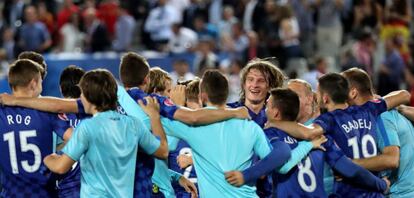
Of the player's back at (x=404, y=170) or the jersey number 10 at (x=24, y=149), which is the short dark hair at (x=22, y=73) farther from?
the player's back at (x=404, y=170)

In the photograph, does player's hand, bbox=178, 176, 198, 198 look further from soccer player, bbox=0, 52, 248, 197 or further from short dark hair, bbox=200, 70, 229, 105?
short dark hair, bbox=200, 70, 229, 105

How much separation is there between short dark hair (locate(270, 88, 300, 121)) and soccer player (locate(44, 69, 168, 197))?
1.04 m

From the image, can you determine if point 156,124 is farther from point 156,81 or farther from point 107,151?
point 156,81

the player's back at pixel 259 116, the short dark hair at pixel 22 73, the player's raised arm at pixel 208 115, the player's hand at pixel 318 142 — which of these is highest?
the short dark hair at pixel 22 73

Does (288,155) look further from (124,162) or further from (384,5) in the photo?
(384,5)

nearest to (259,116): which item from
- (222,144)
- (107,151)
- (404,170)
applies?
(222,144)

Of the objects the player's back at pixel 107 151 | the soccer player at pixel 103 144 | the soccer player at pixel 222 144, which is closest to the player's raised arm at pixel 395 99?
the soccer player at pixel 222 144

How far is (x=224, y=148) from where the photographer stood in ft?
27.6

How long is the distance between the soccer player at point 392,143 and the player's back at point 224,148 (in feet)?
3.62

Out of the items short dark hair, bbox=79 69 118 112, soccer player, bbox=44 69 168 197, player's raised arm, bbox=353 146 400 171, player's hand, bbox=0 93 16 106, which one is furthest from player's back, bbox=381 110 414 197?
player's hand, bbox=0 93 16 106

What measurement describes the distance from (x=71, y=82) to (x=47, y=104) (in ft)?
2.40

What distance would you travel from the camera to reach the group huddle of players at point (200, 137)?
8.34m

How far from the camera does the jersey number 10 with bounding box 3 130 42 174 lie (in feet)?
29.3

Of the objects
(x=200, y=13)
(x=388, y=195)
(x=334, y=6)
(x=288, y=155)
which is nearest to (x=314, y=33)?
(x=334, y=6)
